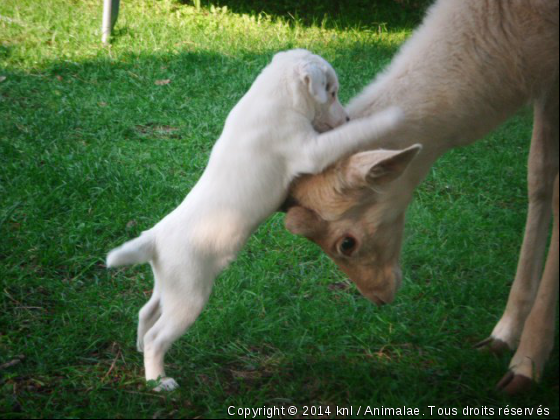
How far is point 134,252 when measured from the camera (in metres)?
3.11

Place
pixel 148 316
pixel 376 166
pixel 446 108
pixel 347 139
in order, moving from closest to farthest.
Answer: pixel 376 166 < pixel 347 139 < pixel 446 108 < pixel 148 316

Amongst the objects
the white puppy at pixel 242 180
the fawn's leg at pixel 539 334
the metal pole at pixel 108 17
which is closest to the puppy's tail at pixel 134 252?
the white puppy at pixel 242 180

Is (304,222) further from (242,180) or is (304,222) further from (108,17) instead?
(108,17)

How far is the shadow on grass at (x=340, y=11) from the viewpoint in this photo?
9.48 metres

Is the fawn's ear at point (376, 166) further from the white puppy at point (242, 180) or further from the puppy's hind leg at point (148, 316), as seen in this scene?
the puppy's hind leg at point (148, 316)

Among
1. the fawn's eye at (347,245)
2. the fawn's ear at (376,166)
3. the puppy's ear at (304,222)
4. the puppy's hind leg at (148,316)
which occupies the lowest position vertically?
the puppy's hind leg at (148,316)

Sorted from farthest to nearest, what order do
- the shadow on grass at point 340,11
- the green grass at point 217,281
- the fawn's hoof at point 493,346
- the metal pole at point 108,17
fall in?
1. the shadow on grass at point 340,11
2. the metal pole at point 108,17
3. the fawn's hoof at point 493,346
4. the green grass at point 217,281

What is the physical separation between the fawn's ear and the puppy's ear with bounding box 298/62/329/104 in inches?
12.5

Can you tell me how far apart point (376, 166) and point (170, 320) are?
1.20m

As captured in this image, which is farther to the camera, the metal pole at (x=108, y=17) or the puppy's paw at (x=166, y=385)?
the metal pole at (x=108, y=17)

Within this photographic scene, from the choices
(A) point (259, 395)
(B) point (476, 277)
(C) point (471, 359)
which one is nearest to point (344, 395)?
(A) point (259, 395)

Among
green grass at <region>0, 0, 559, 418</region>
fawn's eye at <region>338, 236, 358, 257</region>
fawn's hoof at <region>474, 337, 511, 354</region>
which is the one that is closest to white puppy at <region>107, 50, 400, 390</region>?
fawn's eye at <region>338, 236, 358, 257</region>

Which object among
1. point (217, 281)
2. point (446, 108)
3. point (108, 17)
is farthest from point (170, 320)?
point (108, 17)

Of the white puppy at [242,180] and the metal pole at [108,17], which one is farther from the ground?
the white puppy at [242,180]
